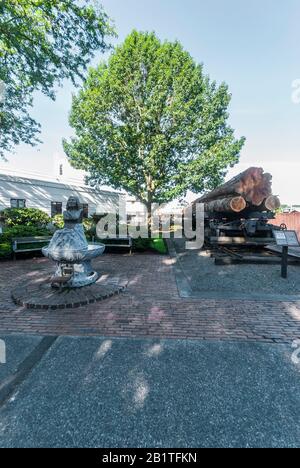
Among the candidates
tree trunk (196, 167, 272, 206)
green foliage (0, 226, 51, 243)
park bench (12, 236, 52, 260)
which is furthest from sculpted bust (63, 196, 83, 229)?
tree trunk (196, 167, 272, 206)

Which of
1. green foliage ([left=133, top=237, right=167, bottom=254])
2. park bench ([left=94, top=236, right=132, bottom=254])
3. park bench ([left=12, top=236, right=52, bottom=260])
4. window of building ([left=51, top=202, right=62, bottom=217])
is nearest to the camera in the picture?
park bench ([left=12, top=236, right=52, bottom=260])

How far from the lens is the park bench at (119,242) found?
1034 cm

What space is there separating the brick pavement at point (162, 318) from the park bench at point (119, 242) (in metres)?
4.82

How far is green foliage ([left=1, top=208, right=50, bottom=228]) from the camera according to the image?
13742 mm

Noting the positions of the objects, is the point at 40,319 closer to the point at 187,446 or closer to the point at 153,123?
the point at 187,446

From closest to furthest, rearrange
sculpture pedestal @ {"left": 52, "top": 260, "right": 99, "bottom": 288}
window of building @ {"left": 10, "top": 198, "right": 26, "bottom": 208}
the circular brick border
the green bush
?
the circular brick border → sculpture pedestal @ {"left": 52, "top": 260, "right": 99, "bottom": 288} → the green bush → window of building @ {"left": 10, "top": 198, "right": 26, "bottom": 208}

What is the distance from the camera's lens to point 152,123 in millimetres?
15023

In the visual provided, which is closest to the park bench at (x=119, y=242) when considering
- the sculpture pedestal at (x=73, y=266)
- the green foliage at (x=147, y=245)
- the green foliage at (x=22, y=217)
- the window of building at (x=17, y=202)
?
the green foliage at (x=147, y=245)

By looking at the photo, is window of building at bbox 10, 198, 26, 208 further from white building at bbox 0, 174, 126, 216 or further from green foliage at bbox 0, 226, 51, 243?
green foliage at bbox 0, 226, 51, 243

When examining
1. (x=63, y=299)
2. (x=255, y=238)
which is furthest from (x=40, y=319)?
(x=255, y=238)

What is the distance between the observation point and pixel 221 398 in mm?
2199

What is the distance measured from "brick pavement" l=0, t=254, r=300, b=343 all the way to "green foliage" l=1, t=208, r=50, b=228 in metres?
9.65

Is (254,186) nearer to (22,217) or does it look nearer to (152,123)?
(152,123)

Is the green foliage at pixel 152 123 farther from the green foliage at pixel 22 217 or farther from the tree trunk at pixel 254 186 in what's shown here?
the tree trunk at pixel 254 186
